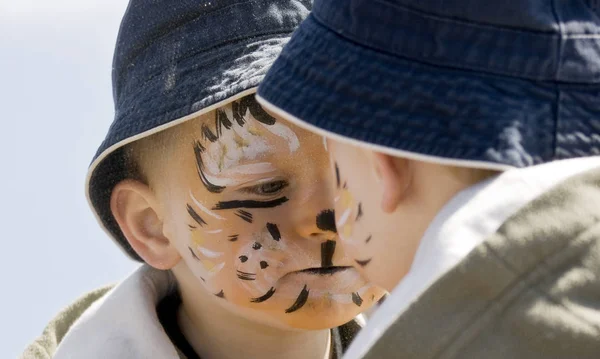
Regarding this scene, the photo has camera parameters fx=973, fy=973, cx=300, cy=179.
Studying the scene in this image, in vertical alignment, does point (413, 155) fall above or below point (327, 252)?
above

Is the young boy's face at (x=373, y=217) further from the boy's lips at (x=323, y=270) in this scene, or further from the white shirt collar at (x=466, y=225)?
the boy's lips at (x=323, y=270)

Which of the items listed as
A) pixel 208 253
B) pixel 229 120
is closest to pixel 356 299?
pixel 208 253

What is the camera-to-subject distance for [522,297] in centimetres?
98

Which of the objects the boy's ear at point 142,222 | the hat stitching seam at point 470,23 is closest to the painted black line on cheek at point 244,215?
the boy's ear at point 142,222

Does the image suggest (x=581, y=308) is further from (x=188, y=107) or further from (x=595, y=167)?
(x=188, y=107)

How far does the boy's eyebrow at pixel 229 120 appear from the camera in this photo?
1871 mm

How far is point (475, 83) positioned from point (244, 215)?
857 mm

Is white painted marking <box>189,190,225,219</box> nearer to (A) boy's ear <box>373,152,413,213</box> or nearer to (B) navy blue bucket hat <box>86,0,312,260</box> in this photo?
(B) navy blue bucket hat <box>86,0,312,260</box>

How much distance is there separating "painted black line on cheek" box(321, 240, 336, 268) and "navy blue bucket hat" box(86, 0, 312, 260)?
324 mm

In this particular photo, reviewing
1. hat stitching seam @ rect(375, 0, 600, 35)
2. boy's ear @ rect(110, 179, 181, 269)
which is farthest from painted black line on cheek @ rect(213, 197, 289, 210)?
hat stitching seam @ rect(375, 0, 600, 35)

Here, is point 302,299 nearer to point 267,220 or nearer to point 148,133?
point 267,220

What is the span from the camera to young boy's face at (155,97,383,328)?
185 cm

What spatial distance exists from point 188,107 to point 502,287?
0.98 metres

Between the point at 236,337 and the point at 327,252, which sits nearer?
the point at 327,252
